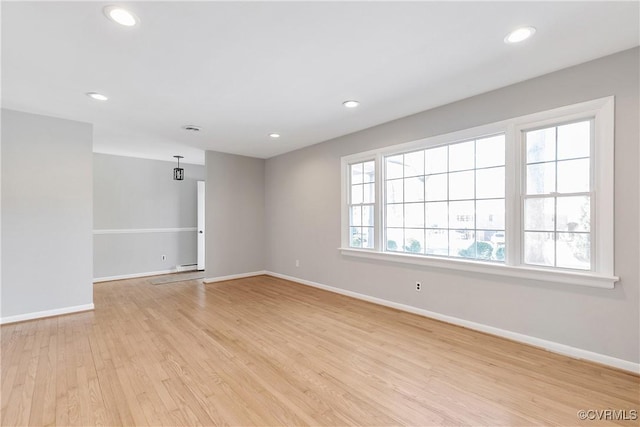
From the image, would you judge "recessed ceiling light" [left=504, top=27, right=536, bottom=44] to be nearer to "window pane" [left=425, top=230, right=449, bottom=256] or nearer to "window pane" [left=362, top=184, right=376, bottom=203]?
"window pane" [left=425, top=230, right=449, bottom=256]

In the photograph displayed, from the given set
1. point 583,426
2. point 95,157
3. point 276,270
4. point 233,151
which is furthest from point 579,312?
point 95,157

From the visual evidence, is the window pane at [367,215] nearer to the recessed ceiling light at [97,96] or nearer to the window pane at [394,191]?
the window pane at [394,191]

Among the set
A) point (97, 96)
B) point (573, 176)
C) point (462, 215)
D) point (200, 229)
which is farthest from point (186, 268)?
point (573, 176)

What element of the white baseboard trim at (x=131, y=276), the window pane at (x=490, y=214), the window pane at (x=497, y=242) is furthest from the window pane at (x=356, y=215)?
the white baseboard trim at (x=131, y=276)

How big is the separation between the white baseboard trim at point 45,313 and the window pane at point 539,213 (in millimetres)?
5534

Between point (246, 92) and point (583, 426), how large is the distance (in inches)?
147

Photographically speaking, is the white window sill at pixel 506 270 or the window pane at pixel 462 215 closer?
the white window sill at pixel 506 270

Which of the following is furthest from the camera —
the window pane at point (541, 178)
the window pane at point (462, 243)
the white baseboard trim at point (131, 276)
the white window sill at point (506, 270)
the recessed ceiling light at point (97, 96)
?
the white baseboard trim at point (131, 276)

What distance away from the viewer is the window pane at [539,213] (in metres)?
2.74

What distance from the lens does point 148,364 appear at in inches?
98.2

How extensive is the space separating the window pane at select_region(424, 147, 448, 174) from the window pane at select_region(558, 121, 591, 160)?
1.13 metres

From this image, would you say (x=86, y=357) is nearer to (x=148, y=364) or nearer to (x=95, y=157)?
(x=148, y=364)

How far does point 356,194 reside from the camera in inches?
186

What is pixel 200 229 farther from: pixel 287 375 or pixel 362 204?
pixel 287 375
